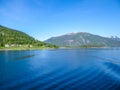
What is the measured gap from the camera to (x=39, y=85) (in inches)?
1107

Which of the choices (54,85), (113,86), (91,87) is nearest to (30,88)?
(54,85)

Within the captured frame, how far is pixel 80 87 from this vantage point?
2695cm

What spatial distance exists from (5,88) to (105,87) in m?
16.3

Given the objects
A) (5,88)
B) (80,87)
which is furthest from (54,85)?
(5,88)

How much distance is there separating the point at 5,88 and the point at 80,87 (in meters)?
12.1

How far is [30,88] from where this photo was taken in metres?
26.3

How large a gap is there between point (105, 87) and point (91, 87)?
2430mm

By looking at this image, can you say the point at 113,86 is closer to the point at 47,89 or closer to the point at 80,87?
the point at 80,87

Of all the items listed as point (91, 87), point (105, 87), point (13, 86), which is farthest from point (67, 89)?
point (13, 86)

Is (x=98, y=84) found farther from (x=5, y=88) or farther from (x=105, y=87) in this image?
(x=5, y=88)

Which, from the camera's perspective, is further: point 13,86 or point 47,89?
point 13,86

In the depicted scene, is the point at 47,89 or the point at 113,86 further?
the point at 113,86

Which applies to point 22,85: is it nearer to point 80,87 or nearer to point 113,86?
point 80,87

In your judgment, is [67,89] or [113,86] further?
[113,86]
